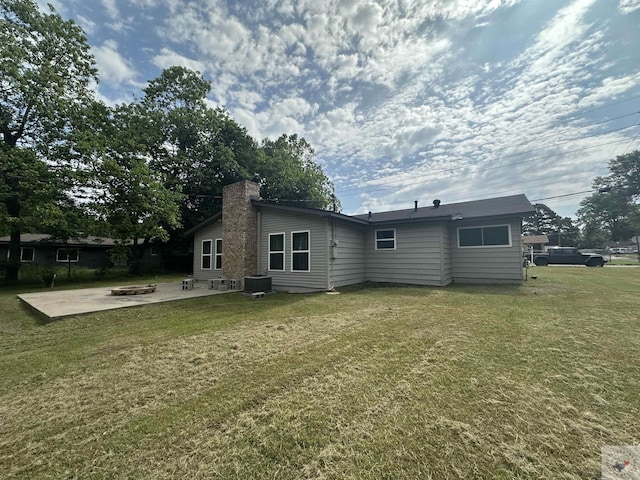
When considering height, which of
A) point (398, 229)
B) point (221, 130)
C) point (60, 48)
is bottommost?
point (398, 229)

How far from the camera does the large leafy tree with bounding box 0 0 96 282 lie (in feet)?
38.6

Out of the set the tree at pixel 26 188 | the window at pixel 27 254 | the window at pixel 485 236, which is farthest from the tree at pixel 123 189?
the window at pixel 485 236

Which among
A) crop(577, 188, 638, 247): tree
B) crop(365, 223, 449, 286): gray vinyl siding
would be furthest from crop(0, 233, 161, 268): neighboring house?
crop(577, 188, 638, 247): tree

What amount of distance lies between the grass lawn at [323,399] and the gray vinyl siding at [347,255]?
14.4ft

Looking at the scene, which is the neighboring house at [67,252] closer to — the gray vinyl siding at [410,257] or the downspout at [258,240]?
the downspout at [258,240]

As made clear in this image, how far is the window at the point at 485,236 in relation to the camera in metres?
9.86

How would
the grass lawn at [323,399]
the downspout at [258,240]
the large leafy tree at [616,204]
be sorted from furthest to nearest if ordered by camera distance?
1. the large leafy tree at [616,204]
2. the downspout at [258,240]
3. the grass lawn at [323,399]

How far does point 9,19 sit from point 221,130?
11.0 m

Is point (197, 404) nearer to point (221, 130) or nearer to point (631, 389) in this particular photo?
point (631, 389)

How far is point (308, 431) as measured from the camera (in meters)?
1.97

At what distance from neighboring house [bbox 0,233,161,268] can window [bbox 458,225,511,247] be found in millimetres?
21173

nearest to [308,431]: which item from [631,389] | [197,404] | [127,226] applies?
[197,404]

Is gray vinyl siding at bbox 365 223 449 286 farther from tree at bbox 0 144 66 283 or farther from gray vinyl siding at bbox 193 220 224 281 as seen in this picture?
tree at bbox 0 144 66 283

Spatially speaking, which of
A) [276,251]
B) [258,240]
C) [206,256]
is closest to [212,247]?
[206,256]
